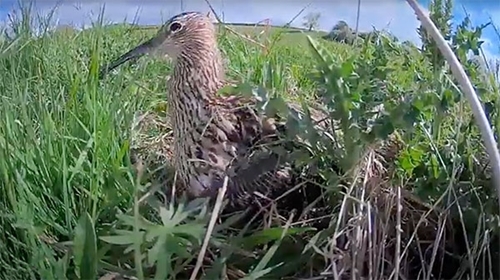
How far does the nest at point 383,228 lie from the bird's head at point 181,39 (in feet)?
0.82

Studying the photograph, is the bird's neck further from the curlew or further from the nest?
the nest

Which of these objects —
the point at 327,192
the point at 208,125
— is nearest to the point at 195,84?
the point at 208,125

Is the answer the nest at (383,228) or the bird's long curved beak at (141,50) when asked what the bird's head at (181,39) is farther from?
the nest at (383,228)

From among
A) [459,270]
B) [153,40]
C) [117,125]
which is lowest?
[459,270]

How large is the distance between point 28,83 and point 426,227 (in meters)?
0.58

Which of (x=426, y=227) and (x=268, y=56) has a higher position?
(x=268, y=56)

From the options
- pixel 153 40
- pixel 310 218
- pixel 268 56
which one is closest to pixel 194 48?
pixel 153 40

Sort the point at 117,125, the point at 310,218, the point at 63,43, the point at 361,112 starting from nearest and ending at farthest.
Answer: the point at 361,112 < the point at 310,218 < the point at 117,125 < the point at 63,43

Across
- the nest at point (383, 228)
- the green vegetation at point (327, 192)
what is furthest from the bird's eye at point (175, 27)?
the nest at point (383, 228)

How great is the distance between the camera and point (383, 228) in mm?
787

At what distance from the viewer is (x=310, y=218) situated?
34.1 inches

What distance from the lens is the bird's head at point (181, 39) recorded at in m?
1.10

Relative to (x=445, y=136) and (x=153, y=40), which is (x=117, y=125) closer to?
(x=153, y=40)

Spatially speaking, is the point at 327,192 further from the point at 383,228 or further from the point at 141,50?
the point at 141,50
